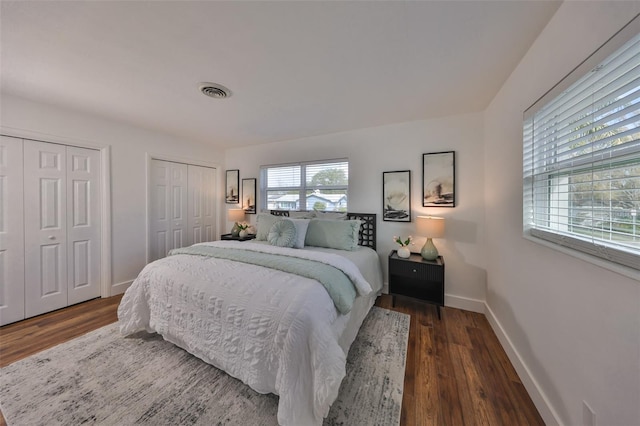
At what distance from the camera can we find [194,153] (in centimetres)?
391

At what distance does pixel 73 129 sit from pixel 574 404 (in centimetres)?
495

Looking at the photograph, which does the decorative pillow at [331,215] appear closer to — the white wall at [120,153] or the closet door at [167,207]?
the closet door at [167,207]

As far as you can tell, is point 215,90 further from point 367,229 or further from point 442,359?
point 442,359

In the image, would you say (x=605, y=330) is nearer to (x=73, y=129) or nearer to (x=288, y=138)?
(x=288, y=138)

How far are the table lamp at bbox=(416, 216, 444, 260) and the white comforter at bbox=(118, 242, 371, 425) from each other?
113 centimetres

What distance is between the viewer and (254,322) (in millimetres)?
1385

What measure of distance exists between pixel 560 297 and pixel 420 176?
188 centimetres

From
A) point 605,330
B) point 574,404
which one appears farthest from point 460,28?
point 574,404

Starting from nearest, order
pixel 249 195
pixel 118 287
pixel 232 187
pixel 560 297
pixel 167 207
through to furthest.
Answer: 1. pixel 560 297
2. pixel 118 287
3. pixel 167 207
4. pixel 249 195
5. pixel 232 187

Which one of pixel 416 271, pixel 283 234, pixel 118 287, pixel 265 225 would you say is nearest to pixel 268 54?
pixel 283 234

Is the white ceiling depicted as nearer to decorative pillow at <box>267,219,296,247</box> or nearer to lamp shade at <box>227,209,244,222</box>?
decorative pillow at <box>267,219,296,247</box>

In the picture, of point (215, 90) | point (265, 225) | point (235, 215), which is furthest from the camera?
point (235, 215)

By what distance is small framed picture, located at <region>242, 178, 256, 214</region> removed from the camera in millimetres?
4160

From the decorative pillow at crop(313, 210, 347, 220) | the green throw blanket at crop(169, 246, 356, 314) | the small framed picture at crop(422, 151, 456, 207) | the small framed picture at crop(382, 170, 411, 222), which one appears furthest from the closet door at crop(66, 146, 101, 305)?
the small framed picture at crop(422, 151, 456, 207)
